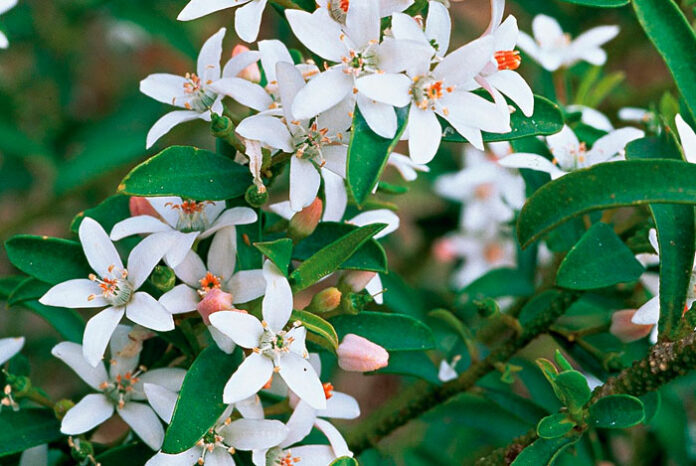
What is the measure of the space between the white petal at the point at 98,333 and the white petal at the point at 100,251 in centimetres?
6

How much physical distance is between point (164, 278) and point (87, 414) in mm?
262

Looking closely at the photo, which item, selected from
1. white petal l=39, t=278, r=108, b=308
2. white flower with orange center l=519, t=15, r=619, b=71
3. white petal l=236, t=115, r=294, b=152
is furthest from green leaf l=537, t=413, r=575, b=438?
white flower with orange center l=519, t=15, r=619, b=71

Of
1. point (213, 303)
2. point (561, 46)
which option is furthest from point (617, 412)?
point (561, 46)

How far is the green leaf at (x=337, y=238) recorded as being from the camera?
121 cm

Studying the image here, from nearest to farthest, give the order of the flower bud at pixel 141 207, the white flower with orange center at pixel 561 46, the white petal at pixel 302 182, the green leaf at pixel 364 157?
the green leaf at pixel 364 157 < the white petal at pixel 302 182 < the flower bud at pixel 141 207 < the white flower with orange center at pixel 561 46

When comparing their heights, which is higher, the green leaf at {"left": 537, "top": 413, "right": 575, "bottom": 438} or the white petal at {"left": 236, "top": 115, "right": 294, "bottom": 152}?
the white petal at {"left": 236, "top": 115, "right": 294, "bottom": 152}

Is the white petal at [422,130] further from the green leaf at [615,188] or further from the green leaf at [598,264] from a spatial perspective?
the green leaf at [598,264]

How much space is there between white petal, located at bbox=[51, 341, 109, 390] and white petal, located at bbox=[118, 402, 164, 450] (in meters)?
0.07

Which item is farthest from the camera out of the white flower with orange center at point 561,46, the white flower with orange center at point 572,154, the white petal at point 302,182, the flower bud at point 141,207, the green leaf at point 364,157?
the white flower with orange center at point 561,46

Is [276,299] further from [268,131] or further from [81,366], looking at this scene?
[81,366]

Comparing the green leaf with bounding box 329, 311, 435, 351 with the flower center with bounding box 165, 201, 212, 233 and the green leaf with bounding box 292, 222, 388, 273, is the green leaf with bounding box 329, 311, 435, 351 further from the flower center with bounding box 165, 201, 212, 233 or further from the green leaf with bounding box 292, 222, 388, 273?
the flower center with bounding box 165, 201, 212, 233

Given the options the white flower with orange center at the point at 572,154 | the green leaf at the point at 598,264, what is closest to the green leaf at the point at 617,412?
the green leaf at the point at 598,264

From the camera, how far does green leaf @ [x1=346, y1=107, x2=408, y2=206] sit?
3.34ft

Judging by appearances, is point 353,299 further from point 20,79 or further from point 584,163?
point 20,79
